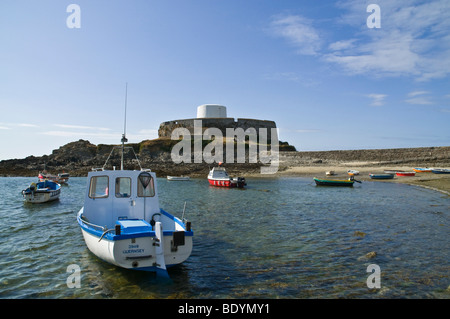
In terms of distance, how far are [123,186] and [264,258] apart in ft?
19.5

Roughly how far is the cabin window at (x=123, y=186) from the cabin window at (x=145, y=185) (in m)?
0.41

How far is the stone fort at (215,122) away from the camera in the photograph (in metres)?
85.7

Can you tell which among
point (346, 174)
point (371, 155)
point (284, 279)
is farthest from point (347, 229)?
point (371, 155)

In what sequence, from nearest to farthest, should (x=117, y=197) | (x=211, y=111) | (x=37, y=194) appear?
(x=117, y=197) → (x=37, y=194) → (x=211, y=111)

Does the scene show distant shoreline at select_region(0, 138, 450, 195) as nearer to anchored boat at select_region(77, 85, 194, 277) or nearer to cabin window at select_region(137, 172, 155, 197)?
cabin window at select_region(137, 172, 155, 197)

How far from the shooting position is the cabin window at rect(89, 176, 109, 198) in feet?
39.3

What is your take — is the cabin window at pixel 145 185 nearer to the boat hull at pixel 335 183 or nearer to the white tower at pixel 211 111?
the boat hull at pixel 335 183

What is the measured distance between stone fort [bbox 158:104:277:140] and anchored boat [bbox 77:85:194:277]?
71878 mm

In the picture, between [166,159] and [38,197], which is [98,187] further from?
[166,159]

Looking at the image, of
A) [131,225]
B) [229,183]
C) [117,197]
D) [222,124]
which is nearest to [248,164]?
[222,124]

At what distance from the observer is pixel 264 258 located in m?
11.3

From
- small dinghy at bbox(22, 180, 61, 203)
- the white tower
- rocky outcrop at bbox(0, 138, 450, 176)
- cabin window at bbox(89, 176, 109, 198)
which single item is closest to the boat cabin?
cabin window at bbox(89, 176, 109, 198)

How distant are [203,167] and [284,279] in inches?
2288

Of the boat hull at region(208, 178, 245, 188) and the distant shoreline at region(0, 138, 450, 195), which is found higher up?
the distant shoreline at region(0, 138, 450, 195)
